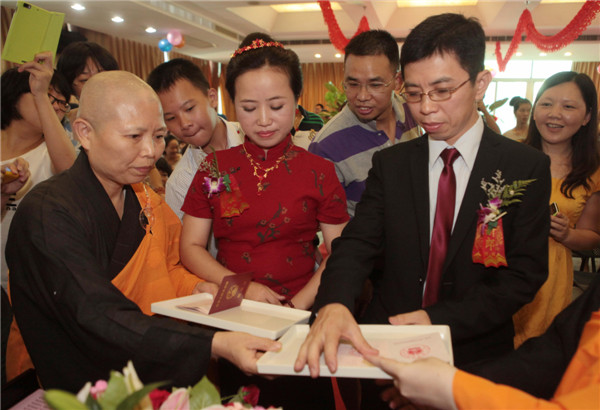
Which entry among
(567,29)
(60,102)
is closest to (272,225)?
(60,102)

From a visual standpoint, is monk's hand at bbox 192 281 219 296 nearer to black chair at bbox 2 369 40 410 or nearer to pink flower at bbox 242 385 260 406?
black chair at bbox 2 369 40 410

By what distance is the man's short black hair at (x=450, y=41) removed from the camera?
1150 mm

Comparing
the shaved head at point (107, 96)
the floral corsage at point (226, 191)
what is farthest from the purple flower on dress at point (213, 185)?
the shaved head at point (107, 96)

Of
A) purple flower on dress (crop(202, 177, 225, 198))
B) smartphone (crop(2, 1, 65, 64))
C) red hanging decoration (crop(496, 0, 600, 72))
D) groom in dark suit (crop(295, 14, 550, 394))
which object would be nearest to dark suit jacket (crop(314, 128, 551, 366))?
groom in dark suit (crop(295, 14, 550, 394))

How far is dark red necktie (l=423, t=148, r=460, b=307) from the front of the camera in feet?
3.89

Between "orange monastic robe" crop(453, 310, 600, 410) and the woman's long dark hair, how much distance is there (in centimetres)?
146

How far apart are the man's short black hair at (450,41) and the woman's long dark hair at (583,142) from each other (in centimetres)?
119

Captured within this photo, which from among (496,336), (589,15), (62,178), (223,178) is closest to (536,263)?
(496,336)

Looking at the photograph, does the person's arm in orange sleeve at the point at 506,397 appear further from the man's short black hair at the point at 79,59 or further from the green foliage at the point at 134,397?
the man's short black hair at the point at 79,59

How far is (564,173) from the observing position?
2139mm

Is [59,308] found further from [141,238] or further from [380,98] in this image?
[380,98]

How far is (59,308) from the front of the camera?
1020 millimetres

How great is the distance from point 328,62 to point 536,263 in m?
12.9

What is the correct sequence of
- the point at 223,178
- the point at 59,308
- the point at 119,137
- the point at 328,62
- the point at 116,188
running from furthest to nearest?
the point at 328,62 → the point at 223,178 → the point at 116,188 → the point at 119,137 → the point at 59,308
